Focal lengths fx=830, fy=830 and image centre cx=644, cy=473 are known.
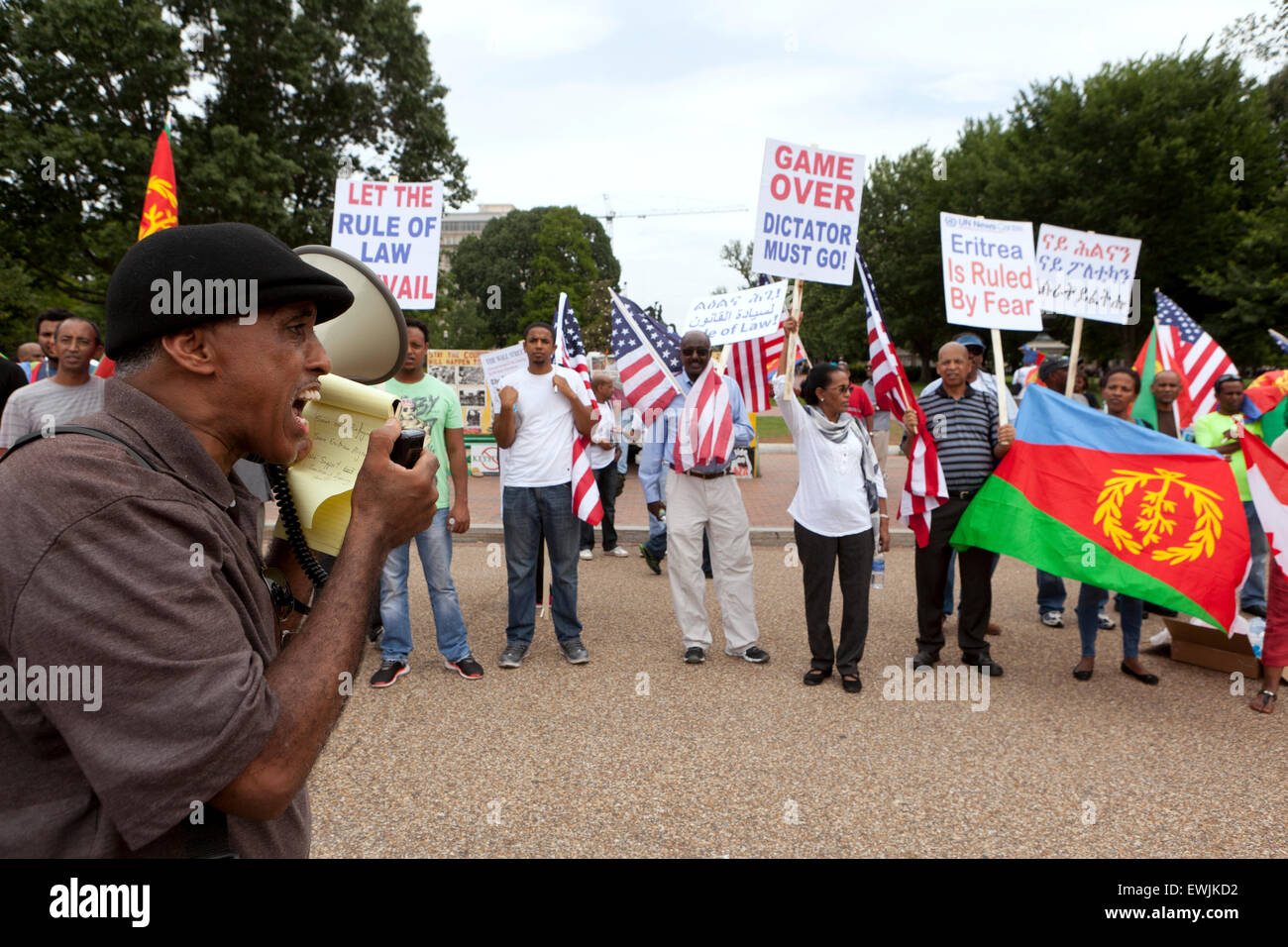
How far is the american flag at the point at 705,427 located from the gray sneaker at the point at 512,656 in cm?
168

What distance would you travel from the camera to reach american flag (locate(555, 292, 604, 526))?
19.9ft

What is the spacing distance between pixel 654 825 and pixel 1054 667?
3.50 m

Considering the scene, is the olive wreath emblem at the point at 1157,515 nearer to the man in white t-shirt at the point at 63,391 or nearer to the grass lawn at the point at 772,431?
the man in white t-shirt at the point at 63,391

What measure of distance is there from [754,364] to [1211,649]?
4142 mm

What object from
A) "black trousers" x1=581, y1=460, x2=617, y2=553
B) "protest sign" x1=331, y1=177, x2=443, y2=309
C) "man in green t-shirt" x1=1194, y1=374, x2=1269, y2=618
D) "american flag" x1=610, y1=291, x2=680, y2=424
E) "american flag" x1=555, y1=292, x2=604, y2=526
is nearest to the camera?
"man in green t-shirt" x1=1194, y1=374, x2=1269, y2=618

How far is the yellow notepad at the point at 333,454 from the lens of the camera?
1437mm

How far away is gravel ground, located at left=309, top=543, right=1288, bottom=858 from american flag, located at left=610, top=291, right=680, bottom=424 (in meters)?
1.92

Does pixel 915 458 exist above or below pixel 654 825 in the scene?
above

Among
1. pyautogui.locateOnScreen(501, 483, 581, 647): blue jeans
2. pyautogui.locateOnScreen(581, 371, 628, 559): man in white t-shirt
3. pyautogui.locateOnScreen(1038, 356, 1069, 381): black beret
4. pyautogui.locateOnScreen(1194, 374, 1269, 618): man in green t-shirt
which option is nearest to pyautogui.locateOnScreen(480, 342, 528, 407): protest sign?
pyautogui.locateOnScreen(501, 483, 581, 647): blue jeans

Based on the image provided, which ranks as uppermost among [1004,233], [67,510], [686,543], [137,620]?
[1004,233]

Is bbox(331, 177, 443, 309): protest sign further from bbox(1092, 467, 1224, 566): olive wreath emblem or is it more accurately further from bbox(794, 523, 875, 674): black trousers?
bbox(1092, 467, 1224, 566): olive wreath emblem

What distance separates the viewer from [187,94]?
63.3ft

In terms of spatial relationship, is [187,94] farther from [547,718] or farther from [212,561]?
[212,561]

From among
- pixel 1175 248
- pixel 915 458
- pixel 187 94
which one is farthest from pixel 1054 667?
pixel 1175 248
